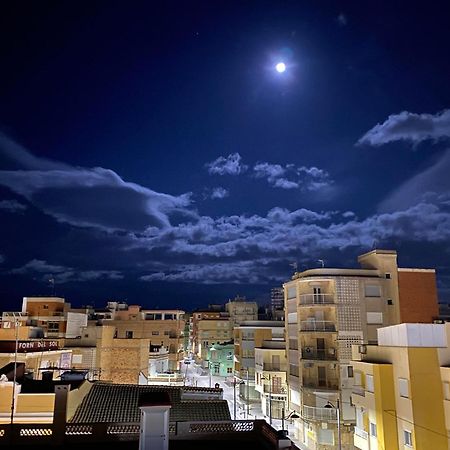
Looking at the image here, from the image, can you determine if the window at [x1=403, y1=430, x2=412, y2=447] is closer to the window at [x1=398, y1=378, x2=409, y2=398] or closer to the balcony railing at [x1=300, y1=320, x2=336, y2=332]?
the window at [x1=398, y1=378, x2=409, y2=398]

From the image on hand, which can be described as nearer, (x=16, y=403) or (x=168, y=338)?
(x=16, y=403)

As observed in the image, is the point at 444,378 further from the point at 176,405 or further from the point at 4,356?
the point at 4,356

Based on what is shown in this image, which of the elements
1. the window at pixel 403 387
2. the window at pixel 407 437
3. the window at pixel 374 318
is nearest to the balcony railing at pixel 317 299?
the window at pixel 374 318

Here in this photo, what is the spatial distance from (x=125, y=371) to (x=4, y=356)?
2444 centimetres

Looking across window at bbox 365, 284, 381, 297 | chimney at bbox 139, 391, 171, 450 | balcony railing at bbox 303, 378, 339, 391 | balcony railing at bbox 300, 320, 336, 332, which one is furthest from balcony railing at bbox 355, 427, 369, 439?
chimney at bbox 139, 391, 171, 450

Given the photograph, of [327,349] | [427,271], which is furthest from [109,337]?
[427,271]

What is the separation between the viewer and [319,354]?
41.7m

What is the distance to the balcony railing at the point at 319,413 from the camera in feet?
127

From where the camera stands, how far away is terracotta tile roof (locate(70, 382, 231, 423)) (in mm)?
21547

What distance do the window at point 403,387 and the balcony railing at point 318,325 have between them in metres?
16.3

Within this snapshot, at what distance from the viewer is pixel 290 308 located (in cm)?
4728

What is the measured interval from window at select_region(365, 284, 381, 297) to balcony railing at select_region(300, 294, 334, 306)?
328cm

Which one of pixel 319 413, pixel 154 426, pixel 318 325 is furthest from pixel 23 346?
pixel 318 325

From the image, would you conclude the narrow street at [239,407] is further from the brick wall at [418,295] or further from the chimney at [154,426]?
the chimney at [154,426]
